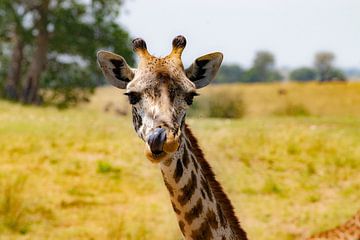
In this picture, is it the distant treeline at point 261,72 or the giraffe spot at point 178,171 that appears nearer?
the giraffe spot at point 178,171

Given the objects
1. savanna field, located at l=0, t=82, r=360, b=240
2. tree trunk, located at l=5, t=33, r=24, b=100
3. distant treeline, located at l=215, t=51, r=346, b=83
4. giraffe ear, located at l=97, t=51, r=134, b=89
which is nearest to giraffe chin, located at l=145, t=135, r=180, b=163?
giraffe ear, located at l=97, t=51, r=134, b=89

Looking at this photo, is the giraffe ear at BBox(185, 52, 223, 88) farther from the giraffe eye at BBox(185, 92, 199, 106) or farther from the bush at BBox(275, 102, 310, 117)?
the bush at BBox(275, 102, 310, 117)

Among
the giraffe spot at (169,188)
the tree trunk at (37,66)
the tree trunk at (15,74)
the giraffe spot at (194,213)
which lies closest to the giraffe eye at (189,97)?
the giraffe spot at (169,188)

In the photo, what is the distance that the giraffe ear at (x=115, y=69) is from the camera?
5.49 meters

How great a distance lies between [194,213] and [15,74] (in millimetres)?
43580

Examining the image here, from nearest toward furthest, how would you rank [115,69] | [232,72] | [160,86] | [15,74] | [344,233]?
[160,86]
[115,69]
[344,233]
[15,74]
[232,72]

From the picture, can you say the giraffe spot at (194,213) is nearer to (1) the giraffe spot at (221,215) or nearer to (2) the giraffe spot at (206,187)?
(2) the giraffe spot at (206,187)

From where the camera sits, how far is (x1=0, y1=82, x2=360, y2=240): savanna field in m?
12.8

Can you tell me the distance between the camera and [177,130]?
4789 millimetres

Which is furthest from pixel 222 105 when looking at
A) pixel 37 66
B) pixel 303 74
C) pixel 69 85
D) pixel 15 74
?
pixel 303 74

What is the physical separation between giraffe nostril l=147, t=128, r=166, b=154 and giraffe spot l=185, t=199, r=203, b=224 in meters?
0.91

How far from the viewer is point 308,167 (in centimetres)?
1742

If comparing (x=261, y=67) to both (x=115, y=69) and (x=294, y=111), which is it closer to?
(x=294, y=111)

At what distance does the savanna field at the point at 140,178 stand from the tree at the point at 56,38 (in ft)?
66.6
